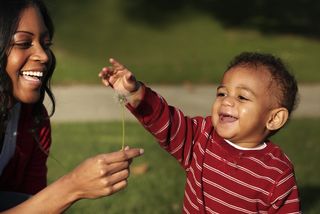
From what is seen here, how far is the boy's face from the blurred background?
51cm

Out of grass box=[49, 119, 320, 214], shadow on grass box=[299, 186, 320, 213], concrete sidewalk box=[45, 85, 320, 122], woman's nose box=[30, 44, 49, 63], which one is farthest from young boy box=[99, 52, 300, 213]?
concrete sidewalk box=[45, 85, 320, 122]

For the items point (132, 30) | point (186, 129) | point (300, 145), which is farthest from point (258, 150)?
point (132, 30)

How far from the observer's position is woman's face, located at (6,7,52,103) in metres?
3.01

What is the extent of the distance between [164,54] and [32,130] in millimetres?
11305

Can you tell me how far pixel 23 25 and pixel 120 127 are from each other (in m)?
4.22

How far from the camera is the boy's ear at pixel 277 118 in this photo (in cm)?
300

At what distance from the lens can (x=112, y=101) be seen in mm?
8680

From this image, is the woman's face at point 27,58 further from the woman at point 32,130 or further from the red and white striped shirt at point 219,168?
the red and white striped shirt at point 219,168

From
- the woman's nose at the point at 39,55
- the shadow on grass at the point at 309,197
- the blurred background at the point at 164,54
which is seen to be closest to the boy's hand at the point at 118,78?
the woman's nose at the point at 39,55

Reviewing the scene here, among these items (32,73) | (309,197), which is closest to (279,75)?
(32,73)

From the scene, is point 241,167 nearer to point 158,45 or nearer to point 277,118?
point 277,118

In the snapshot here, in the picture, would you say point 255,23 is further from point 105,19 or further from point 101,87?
point 101,87

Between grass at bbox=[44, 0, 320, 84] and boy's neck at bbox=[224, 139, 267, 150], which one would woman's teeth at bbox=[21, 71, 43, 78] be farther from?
grass at bbox=[44, 0, 320, 84]

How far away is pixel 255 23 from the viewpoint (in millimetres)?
19562
